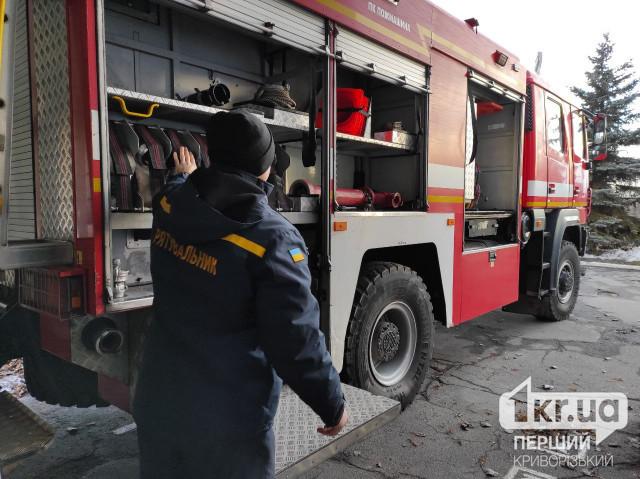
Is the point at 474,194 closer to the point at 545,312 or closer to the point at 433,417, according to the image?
the point at 545,312

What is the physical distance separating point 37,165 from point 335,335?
201 centimetres

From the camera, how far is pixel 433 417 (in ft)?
12.2

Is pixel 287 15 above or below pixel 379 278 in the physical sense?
above

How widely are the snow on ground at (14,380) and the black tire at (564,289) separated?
19.3ft

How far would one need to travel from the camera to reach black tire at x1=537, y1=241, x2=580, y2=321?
6319 millimetres

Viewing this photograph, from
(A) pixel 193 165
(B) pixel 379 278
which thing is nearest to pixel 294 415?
(B) pixel 379 278

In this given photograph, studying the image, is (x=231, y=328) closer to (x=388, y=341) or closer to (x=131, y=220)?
(x=131, y=220)

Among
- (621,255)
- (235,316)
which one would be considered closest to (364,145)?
(235,316)

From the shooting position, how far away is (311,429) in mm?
2725

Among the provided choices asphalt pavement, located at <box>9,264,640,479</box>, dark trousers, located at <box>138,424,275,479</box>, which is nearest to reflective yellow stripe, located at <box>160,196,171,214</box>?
dark trousers, located at <box>138,424,275,479</box>

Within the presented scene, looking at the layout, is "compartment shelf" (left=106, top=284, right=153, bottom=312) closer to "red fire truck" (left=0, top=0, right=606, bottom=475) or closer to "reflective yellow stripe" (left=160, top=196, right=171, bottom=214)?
"red fire truck" (left=0, top=0, right=606, bottom=475)

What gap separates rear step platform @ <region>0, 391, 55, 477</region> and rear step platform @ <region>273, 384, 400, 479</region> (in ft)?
3.66

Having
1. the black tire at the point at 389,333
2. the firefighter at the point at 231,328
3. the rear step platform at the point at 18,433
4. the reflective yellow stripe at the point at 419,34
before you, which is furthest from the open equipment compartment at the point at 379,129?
the rear step platform at the point at 18,433

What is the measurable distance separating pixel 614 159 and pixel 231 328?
791 inches
